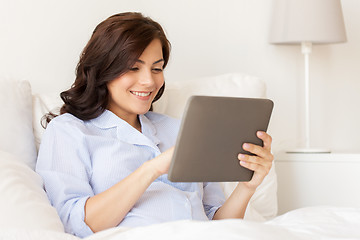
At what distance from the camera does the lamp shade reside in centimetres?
232

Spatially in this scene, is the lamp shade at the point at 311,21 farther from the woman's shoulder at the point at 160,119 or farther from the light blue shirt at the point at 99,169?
the light blue shirt at the point at 99,169

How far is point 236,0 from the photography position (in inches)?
97.9

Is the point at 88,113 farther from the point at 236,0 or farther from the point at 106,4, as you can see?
the point at 236,0

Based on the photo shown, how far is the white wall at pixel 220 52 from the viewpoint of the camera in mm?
1905

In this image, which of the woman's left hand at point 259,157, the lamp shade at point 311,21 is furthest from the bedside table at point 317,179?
the woman's left hand at point 259,157

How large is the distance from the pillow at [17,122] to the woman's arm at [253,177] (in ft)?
1.78

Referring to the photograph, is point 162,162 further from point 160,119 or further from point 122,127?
point 160,119

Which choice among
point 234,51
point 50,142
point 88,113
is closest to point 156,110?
point 88,113

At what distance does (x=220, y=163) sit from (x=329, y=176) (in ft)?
3.25

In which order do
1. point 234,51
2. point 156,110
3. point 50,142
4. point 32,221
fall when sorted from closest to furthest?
point 32,221 < point 50,142 < point 156,110 < point 234,51

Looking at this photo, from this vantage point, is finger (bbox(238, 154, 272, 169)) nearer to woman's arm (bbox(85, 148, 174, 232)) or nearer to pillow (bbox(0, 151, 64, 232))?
woman's arm (bbox(85, 148, 174, 232))

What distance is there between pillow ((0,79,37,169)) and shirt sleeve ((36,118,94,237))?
3.7 inches

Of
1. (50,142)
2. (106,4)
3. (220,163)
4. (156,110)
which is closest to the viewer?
(220,163)

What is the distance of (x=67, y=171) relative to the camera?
1.40 metres
